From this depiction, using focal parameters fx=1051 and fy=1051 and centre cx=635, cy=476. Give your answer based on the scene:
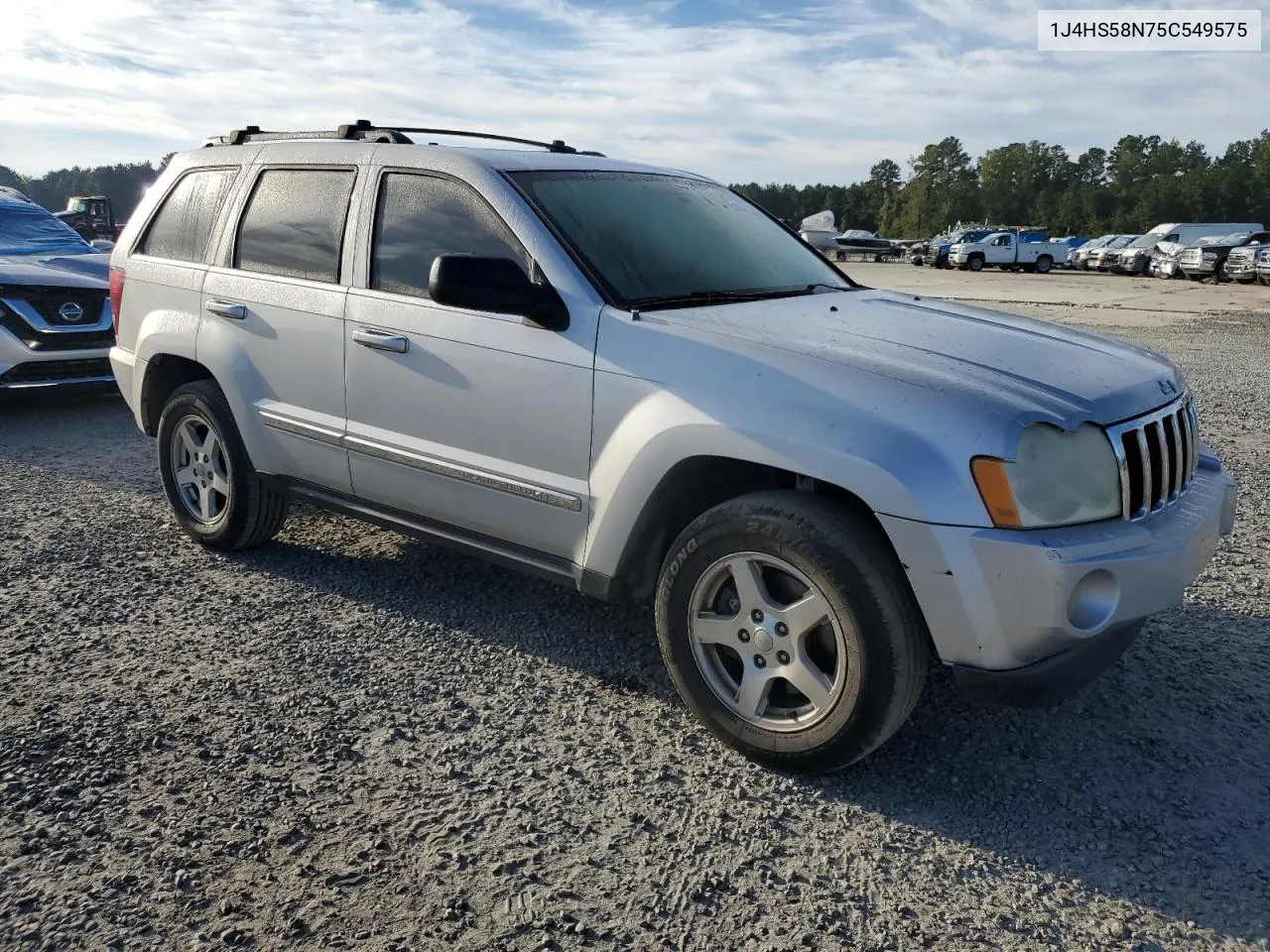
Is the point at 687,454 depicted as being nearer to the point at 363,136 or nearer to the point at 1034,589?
the point at 1034,589

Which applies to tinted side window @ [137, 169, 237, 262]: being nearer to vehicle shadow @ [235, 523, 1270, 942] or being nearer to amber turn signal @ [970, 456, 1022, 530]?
vehicle shadow @ [235, 523, 1270, 942]

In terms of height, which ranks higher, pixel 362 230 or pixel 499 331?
pixel 362 230

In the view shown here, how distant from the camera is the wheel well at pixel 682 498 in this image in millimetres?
3115

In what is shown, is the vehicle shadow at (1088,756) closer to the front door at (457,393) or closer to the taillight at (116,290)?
the front door at (457,393)

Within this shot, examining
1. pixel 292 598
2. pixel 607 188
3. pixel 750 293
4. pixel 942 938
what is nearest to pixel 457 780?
pixel 942 938

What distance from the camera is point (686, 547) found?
10.1 feet

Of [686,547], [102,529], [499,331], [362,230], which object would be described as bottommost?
[102,529]

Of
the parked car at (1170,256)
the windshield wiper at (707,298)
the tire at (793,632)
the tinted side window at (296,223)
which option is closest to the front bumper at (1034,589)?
the tire at (793,632)

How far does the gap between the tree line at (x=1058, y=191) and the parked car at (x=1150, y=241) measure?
4927cm

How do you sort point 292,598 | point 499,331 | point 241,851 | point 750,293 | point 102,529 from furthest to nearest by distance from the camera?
point 102,529, point 292,598, point 750,293, point 499,331, point 241,851

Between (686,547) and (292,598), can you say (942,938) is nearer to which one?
(686,547)

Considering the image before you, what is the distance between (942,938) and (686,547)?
122 centimetres

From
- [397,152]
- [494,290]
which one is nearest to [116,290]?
[397,152]

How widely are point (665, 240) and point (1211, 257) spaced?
32.5 metres
